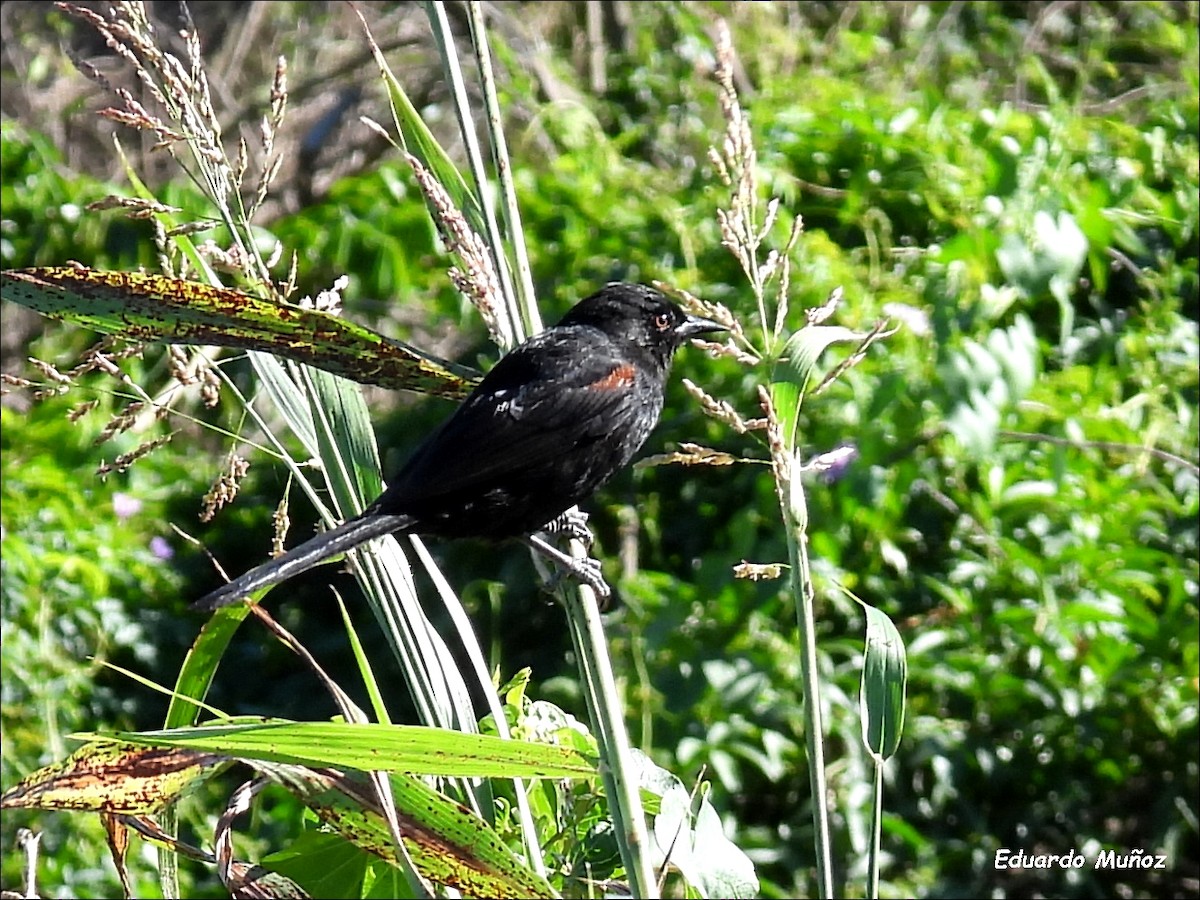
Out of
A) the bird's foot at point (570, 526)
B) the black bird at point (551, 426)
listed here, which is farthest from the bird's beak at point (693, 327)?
the bird's foot at point (570, 526)

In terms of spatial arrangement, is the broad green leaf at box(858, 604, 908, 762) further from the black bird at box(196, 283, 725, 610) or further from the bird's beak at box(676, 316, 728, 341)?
the bird's beak at box(676, 316, 728, 341)

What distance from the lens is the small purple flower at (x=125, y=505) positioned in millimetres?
4586

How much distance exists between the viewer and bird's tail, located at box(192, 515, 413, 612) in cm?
140

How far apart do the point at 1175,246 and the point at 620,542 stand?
5.24ft

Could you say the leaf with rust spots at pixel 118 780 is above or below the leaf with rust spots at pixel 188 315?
below

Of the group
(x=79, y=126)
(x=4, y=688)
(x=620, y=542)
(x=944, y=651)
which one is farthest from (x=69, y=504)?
(x=79, y=126)

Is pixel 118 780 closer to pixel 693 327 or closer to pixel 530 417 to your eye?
pixel 530 417

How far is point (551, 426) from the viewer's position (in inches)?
97.9

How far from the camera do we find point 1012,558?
3.52m

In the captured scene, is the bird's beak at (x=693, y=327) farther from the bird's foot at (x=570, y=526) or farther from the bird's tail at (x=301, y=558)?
the bird's tail at (x=301, y=558)

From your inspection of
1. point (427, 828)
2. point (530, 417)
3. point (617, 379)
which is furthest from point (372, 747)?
point (617, 379)

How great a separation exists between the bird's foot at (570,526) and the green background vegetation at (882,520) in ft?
2.09

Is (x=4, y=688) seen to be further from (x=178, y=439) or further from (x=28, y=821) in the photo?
(x=178, y=439)

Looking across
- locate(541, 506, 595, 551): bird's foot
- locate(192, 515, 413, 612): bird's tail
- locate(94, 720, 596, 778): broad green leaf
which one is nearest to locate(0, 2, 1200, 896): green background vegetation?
locate(541, 506, 595, 551): bird's foot
